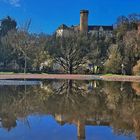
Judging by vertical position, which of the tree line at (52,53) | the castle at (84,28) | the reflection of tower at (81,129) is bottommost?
the reflection of tower at (81,129)

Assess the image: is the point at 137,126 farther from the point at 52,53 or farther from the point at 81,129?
the point at 52,53

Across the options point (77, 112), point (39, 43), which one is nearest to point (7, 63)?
point (39, 43)

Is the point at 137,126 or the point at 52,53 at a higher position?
the point at 52,53

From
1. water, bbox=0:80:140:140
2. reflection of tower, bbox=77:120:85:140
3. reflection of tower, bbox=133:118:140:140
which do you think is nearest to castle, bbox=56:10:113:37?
water, bbox=0:80:140:140

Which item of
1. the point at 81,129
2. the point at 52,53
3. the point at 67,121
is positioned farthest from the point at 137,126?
the point at 52,53

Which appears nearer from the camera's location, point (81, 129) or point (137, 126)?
point (81, 129)

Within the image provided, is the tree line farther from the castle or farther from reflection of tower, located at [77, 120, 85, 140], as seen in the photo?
reflection of tower, located at [77, 120, 85, 140]

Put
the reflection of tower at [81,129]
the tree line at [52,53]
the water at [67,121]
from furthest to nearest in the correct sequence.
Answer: the tree line at [52,53]
the water at [67,121]
the reflection of tower at [81,129]

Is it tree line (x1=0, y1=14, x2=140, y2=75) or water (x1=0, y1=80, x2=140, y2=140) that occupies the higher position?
tree line (x1=0, y1=14, x2=140, y2=75)

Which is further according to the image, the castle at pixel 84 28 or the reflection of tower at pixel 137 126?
the castle at pixel 84 28

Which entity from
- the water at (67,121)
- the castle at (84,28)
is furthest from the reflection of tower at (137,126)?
the castle at (84,28)

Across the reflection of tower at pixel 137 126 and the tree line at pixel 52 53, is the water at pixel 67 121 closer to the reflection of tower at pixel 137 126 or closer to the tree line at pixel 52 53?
the reflection of tower at pixel 137 126

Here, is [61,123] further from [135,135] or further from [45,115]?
[135,135]

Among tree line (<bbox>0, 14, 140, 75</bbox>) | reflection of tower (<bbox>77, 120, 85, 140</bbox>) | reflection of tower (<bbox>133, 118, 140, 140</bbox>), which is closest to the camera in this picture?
reflection of tower (<bbox>77, 120, 85, 140</bbox>)
